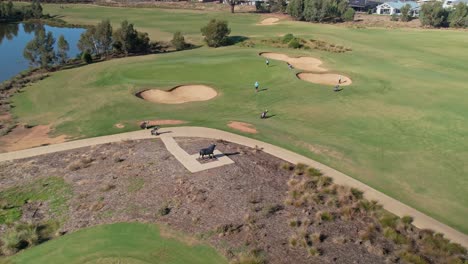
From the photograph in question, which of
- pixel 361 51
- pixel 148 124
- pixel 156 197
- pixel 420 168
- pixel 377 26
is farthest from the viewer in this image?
pixel 377 26

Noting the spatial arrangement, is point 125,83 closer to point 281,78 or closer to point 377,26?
point 281,78

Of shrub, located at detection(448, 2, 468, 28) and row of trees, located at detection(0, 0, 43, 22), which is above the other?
row of trees, located at detection(0, 0, 43, 22)

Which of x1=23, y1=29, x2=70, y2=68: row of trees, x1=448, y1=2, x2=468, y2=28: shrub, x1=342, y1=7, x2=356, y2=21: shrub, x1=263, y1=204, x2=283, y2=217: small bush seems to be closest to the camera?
x1=263, y1=204, x2=283, y2=217: small bush

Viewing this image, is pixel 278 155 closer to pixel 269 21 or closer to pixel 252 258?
pixel 252 258

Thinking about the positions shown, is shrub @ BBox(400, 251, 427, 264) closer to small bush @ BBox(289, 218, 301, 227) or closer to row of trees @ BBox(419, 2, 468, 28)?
small bush @ BBox(289, 218, 301, 227)

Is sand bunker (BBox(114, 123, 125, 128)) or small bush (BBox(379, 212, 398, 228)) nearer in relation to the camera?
small bush (BBox(379, 212, 398, 228))

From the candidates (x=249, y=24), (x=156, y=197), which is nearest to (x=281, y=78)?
(x=156, y=197)

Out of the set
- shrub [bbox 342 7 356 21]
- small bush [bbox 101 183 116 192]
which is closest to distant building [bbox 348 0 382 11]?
shrub [bbox 342 7 356 21]
